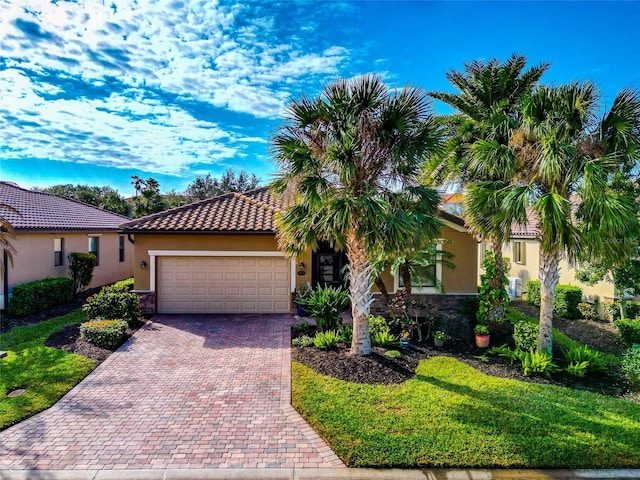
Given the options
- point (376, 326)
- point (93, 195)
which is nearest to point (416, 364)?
point (376, 326)

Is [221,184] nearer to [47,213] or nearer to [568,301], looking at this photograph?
[47,213]

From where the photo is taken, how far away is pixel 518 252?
2028 cm

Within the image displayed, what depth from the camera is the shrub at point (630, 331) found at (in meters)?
11.6

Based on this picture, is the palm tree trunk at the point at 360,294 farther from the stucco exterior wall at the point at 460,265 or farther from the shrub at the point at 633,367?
the shrub at the point at 633,367

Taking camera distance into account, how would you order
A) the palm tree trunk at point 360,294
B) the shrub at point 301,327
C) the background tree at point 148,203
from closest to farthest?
1. the palm tree trunk at point 360,294
2. the shrub at point 301,327
3. the background tree at point 148,203

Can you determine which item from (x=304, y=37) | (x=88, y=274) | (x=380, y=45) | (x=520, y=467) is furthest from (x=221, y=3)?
(x=88, y=274)

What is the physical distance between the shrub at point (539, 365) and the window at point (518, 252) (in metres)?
12.6

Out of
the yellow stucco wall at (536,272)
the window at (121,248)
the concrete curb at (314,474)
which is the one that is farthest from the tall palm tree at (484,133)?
the window at (121,248)

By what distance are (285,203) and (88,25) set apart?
7.15 meters

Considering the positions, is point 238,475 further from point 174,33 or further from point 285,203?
point 174,33

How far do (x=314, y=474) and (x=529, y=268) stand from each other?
18370 millimetres

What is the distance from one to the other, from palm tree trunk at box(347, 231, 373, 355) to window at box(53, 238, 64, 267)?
47.5 feet

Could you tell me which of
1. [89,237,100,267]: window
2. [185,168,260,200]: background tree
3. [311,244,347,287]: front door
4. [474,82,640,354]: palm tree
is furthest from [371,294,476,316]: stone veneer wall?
[185,168,260,200]: background tree

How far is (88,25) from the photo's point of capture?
9.66 metres
